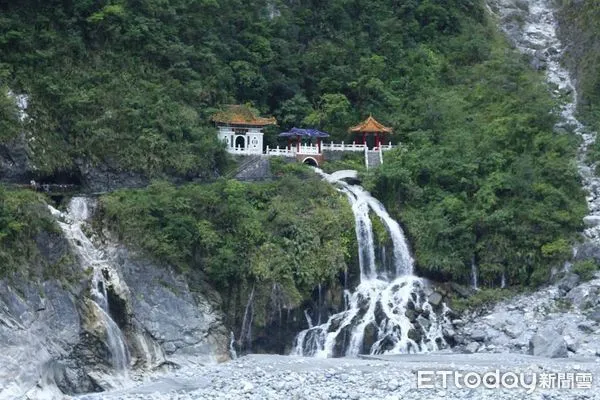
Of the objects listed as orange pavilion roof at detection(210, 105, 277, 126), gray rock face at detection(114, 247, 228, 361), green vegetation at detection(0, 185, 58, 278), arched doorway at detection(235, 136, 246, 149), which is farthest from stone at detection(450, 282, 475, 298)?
green vegetation at detection(0, 185, 58, 278)

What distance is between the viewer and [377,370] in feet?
95.3

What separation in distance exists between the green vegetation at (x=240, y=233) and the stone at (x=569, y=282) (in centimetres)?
805

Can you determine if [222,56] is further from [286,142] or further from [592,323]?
[592,323]

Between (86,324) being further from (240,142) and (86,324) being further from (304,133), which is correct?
(304,133)

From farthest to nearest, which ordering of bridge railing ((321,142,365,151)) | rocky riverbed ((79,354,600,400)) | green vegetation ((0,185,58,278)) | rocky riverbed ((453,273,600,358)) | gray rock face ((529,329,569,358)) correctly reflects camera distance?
bridge railing ((321,142,365,151)) → rocky riverbed ((453,273,600,358)) → gray rock face ((529,329,569,358)) → green vegetation ((0,185,58,278)) → rocky riverbed ((79,354,600,400))

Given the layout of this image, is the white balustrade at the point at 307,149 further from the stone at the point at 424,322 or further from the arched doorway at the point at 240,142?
the stone at the point at 424,322

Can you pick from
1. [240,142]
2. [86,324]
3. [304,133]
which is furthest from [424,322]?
[240,142]

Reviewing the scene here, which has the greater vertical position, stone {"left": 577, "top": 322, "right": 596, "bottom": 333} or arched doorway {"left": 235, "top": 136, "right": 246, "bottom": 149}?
arched doorway {"left": 235, "top": 136, "right": 246, "bottom": 149}

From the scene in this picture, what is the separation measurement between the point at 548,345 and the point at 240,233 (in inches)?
451

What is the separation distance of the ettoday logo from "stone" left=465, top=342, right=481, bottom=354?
6.34m

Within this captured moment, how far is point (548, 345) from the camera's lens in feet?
106

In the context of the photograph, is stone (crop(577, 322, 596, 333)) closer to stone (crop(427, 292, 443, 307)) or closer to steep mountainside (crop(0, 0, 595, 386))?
steep mountainside (crop(0, 0, 595, 386))

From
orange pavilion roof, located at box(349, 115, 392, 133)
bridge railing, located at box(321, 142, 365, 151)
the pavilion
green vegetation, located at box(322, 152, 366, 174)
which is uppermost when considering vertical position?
orange pavilion roof, located at box(349, 115, 392, 133)

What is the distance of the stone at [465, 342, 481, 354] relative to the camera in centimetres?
3444
